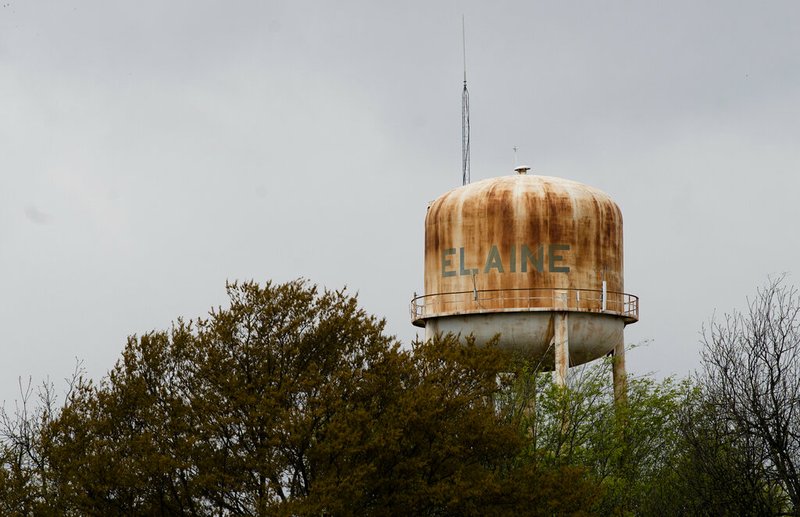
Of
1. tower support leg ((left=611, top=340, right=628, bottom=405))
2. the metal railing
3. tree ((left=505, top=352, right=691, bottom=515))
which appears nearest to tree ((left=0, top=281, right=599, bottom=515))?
tree ((left=505, top=352, right=691, bottom=515))

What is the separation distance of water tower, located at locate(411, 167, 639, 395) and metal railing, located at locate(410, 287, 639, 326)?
25mm

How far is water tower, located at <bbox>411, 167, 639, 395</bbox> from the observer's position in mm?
35750

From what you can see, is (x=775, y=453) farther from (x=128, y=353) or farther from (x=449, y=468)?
(x=128, y=353)

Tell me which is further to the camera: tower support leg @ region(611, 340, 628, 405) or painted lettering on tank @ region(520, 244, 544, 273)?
tower support leg @ region(611, 340, 628, 405)

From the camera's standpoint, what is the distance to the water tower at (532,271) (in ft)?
117

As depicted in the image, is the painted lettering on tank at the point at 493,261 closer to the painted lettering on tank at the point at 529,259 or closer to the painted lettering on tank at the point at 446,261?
the painted lettering on tank at the point at 529,259

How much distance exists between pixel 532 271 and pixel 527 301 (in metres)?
0.79

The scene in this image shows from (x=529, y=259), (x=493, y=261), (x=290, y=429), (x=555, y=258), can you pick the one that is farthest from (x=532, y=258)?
(x=290, y=429)

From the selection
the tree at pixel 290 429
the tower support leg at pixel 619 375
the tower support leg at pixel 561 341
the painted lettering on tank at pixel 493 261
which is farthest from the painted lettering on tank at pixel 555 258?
the tree at pixel 290 429

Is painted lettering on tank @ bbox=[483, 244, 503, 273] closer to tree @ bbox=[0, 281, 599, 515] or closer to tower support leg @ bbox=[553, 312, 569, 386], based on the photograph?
tower support leg @ bbox=[553, 312, 569, 386]

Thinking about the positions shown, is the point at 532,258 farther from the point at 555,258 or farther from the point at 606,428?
the point at 606,428

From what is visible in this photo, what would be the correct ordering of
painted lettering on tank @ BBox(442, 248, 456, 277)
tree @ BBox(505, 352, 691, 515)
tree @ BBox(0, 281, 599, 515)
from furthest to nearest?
painted lettering on tank @ BBox(442, 248, 456, 277), tree @ BBox(505, 352, 691, 515), tree @ BBox(0, 281, 599, 515)

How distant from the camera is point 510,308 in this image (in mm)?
35625

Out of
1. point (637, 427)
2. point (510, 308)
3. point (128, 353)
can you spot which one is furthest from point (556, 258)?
point (128, 353)
